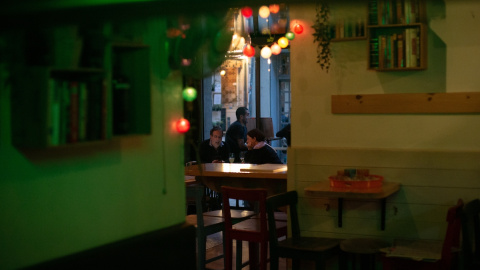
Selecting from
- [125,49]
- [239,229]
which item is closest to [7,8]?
[125,49]

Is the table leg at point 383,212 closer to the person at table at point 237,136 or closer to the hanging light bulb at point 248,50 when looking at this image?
the hanging light bulb at point 248,50

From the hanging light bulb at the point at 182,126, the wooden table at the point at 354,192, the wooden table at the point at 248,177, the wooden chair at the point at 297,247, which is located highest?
the hanging light bulb at the point at 182,126

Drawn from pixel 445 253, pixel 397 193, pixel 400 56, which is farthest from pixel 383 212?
pixel 400 56

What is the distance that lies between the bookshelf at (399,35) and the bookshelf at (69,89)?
2278mm

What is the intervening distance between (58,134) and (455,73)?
10.3ft

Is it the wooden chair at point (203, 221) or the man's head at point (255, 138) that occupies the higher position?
the man's head at point (255, 138)

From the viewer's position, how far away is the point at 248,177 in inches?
225

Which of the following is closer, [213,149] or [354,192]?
[354,192]

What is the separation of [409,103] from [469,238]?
3.55 feet

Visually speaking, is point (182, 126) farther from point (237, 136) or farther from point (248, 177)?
point (237, 136)

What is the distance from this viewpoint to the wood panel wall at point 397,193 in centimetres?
442

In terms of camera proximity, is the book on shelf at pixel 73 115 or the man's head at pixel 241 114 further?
the man's head at pixel 241 114

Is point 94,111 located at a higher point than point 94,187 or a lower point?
higher

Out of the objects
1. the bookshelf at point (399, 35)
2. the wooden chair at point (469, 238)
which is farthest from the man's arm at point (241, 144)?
the wooden chair at point (469, 238)
